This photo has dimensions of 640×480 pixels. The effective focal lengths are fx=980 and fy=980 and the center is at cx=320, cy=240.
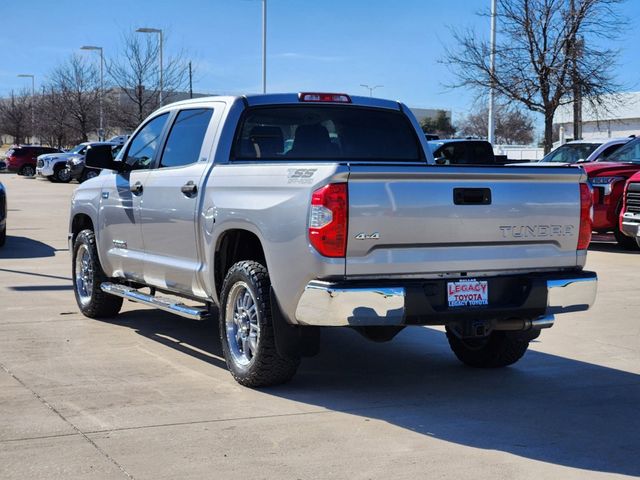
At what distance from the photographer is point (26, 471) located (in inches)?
193

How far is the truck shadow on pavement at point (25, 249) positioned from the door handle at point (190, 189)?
827 cm

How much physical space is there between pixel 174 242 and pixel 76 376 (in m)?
1.28

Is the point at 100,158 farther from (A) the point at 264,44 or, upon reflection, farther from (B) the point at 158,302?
(A) the point at 264,44

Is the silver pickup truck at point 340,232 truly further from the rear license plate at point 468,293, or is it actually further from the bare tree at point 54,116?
the bare tree at point 54,116

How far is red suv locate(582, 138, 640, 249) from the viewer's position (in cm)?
1638

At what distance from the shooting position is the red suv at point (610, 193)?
16.4 m

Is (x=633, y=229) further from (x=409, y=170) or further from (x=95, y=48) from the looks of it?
(x=95, y=48)

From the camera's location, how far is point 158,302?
783cm

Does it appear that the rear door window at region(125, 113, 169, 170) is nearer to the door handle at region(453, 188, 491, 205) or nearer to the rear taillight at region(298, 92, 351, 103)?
the rear taillight at region(298, 92, 351, 103)

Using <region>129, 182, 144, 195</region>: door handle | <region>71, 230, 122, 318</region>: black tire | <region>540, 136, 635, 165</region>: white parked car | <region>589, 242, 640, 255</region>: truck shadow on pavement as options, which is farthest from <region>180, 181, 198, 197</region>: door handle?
<region>540, 136, 635, 165</region>: white parked car

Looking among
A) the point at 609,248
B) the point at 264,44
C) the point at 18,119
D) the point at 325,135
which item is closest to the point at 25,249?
the point at 325,135

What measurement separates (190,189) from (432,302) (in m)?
2.18

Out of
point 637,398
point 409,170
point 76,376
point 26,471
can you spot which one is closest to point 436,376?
point 637,398

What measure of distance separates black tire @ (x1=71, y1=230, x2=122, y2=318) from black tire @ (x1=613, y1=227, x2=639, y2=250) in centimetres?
Answer: 1008
